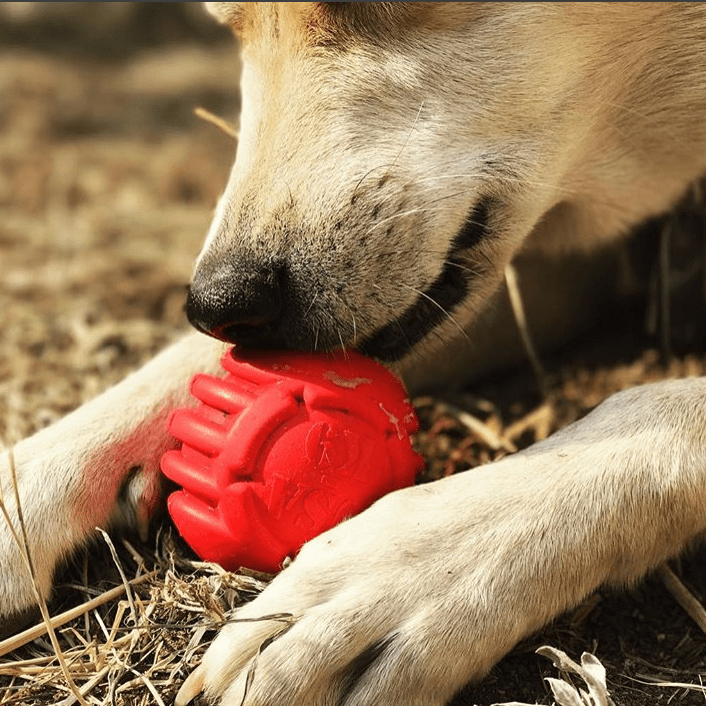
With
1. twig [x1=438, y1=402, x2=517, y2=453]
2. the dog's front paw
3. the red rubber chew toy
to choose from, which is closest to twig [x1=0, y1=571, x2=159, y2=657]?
the red rubber chew toy

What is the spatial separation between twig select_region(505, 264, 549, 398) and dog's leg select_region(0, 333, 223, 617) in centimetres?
72

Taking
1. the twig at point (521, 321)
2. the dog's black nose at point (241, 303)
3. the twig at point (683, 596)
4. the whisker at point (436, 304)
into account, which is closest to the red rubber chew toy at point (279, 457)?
the dog's black nose at point (241, 303)

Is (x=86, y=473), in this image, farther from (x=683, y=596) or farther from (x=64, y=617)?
(x=683, y=596)

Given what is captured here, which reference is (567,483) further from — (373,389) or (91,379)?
(91,379)

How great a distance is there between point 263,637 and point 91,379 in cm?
123

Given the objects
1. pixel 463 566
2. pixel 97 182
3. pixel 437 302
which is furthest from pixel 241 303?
pixel 97 182

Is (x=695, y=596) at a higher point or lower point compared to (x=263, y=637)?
lower

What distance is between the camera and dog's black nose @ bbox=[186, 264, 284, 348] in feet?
5.16

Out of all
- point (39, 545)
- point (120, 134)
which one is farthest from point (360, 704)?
point (120, 134)

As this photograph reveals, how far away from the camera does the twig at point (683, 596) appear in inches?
63.0

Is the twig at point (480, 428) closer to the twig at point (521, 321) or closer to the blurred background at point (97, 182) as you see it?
the twig at point (521, 321)

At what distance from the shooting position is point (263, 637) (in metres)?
1.37

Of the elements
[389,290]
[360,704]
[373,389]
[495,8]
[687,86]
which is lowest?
[360,704]

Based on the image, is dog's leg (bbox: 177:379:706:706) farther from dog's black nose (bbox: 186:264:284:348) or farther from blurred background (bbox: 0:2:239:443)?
blurred background (bbox: 0:2:239:443)
